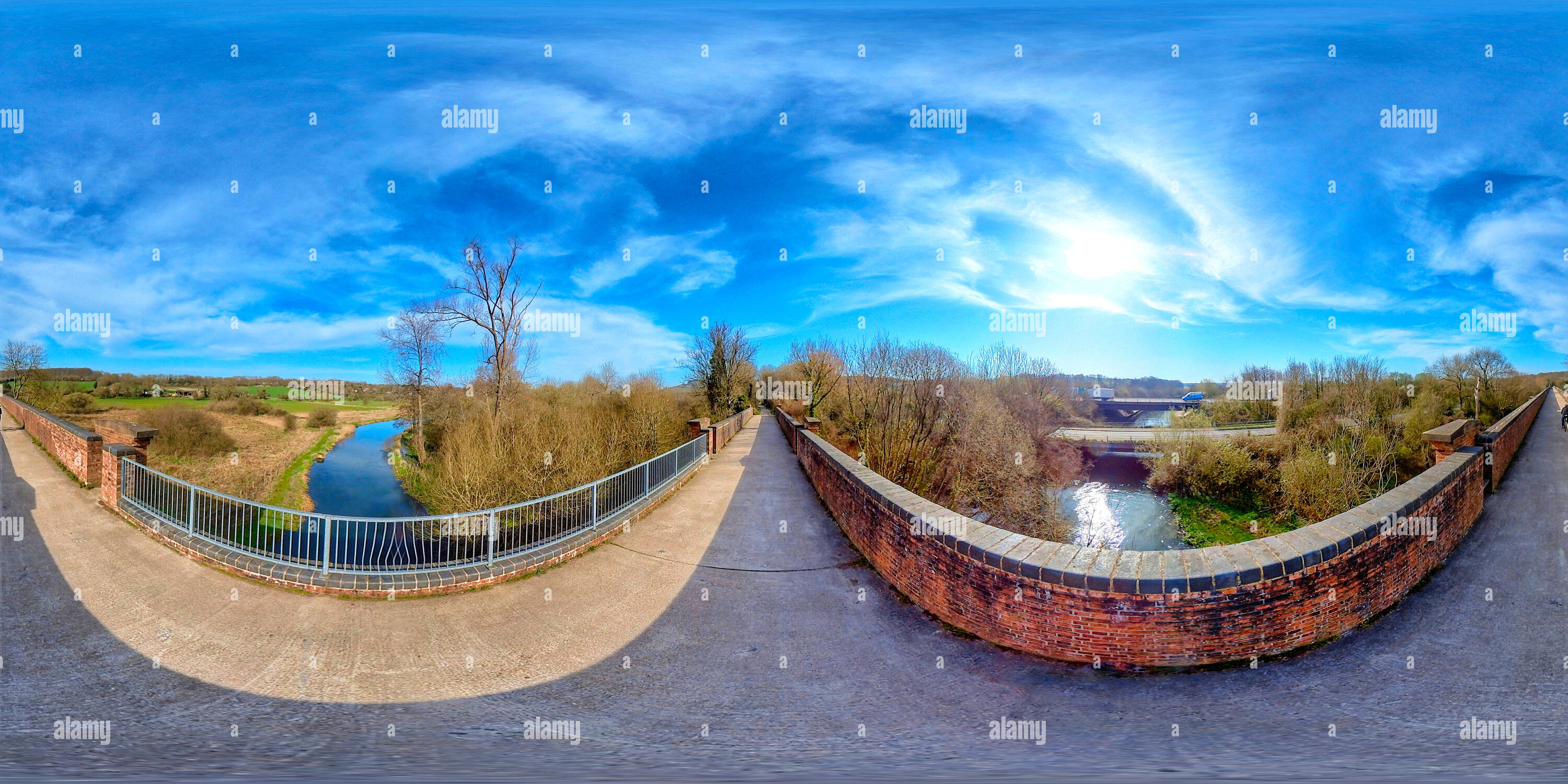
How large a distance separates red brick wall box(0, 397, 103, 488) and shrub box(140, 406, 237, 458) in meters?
10.6

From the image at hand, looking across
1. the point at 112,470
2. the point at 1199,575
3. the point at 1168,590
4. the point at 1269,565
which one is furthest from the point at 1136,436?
the point at 112,470

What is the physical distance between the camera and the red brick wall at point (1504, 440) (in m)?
9.01

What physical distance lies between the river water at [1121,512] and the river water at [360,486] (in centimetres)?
2499

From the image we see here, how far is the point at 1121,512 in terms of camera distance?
26703mm

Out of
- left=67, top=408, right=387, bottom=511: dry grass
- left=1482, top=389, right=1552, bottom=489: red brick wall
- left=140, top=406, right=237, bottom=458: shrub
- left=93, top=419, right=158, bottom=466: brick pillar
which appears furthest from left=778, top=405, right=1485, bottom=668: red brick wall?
left=140, top=406, right=237, bottom=458: shrub

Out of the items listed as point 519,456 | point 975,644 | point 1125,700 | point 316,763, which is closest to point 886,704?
point 975,644

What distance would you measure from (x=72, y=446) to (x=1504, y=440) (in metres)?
26.1

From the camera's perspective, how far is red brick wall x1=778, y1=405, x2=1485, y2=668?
13.6 ft

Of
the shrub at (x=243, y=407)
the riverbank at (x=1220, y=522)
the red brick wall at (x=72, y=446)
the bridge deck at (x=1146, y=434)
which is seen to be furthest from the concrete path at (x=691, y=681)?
the shrub at (x=243, y=407)

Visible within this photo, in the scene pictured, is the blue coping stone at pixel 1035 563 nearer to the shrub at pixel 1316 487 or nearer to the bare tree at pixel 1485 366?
the shrub at pixel 1316 487

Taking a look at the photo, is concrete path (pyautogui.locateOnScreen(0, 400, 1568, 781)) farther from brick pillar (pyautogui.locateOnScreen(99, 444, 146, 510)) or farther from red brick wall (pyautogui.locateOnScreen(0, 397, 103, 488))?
red brick wall (pyautogui.locateOnScreen(0, 397, 103, 488))

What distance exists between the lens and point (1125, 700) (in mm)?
3861

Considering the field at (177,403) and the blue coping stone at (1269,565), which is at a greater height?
the field at (177,403)

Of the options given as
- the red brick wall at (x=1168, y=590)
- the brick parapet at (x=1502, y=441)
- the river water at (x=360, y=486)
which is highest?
the brick parapet at (x=1502, y=441)
